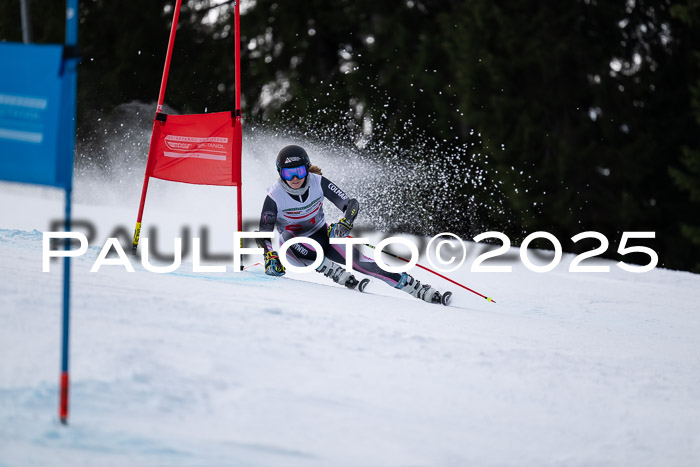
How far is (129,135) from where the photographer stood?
1853cm

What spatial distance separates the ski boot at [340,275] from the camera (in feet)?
19.6

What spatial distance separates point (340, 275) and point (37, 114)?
3482mm

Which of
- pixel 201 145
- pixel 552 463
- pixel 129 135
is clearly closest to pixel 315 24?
pixel 129 135

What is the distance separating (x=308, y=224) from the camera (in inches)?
248

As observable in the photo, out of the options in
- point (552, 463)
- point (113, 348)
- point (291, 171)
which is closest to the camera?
point (552, 463)

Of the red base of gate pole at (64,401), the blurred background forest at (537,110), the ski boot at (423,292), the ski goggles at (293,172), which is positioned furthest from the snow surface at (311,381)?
the blurred background forest at (537,110)

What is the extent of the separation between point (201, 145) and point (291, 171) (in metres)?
0.77

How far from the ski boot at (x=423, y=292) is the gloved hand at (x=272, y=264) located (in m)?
0.86

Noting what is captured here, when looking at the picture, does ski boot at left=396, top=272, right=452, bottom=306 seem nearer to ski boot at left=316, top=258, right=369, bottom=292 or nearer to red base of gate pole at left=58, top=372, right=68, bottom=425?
ski boot at left=316, top=258, right=369, bottom=292

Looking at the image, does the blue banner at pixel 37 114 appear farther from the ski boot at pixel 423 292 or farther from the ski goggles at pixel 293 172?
the ski boot at pixel 423 292

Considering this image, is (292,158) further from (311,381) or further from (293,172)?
(311,381)

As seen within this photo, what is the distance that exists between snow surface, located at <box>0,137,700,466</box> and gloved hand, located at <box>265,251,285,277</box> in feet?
2.43

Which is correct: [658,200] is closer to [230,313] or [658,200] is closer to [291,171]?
[291,171]

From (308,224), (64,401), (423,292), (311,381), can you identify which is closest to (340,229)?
(308,224)
